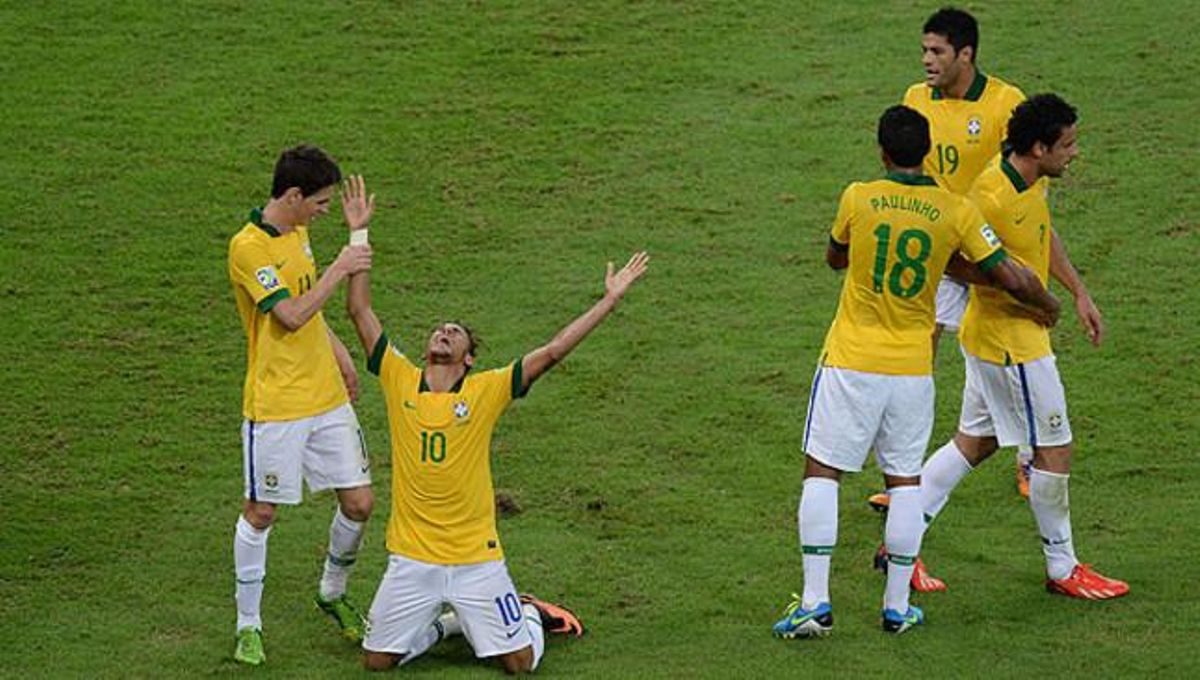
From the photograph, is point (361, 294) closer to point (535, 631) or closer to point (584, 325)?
point (584, 325)

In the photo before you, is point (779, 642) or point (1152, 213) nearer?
point (779, 642)

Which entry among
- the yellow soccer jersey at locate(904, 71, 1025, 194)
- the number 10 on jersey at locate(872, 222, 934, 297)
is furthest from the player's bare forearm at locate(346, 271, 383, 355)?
the yellow soccer jersey at locate(904, 71, 1025, 194)

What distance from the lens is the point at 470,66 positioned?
15961 millimetres

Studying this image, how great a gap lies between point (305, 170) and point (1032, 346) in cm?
334

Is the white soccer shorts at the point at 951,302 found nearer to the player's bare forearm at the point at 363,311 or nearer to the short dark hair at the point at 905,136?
the short dark hair at the point at 905,136

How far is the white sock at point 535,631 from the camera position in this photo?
8.76 meters

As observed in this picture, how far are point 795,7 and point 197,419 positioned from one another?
6.97 metres

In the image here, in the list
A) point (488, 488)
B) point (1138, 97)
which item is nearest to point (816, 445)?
point (488, 488)

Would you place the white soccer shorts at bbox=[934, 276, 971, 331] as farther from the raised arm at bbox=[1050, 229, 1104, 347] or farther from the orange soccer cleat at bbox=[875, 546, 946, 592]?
the orange soccer cleat at bbox=[875, 546, 946, 592]

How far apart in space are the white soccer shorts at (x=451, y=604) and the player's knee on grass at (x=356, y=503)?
43 cm

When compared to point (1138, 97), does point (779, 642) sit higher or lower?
lower

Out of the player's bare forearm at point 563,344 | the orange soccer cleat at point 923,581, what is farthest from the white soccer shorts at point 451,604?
the orange soccer cleat at point 923,581

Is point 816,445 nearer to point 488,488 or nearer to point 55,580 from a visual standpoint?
point 488,488

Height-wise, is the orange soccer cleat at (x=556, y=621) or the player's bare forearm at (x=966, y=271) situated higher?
the player's bare forearm at (x=966, y=271)
